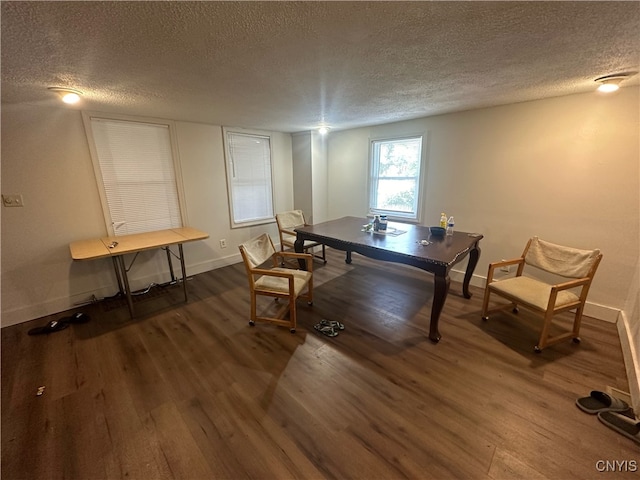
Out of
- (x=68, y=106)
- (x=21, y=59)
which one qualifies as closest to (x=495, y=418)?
(x=21, y=59)

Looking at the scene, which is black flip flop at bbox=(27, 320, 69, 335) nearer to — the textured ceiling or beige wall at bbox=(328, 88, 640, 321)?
the textured ceiling

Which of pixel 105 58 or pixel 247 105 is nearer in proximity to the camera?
pixel 105 58

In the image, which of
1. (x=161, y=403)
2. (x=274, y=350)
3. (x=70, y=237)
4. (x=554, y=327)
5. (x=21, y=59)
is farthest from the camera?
(x=70, y=237)

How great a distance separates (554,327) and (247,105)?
3.75 m

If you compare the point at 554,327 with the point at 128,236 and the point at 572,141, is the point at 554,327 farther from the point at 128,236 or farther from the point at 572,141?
the point at 128,236

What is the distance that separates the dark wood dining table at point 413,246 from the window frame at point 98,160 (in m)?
1.82

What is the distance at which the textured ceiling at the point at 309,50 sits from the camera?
1.15 meters

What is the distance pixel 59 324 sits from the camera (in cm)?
258

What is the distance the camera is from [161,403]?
5.69ft

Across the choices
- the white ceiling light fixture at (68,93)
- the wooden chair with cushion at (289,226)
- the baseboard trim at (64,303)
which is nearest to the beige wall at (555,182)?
the wooden chair with cushion at (289,226)

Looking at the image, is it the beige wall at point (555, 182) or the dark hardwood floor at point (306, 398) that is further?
the beige wall at point (555, 182)

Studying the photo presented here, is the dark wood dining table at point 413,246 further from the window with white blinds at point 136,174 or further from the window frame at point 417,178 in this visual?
the window with white blinds at point 136,174

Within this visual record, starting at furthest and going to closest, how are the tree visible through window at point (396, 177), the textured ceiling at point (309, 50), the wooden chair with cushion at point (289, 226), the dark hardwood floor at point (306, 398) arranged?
1. the wooden chair with cushion at point (289, 226)
2. the tree visible through window at point (396, 177)
3. the dark hardwood floor at point (306, 398)
4. the textured ceiling at point (309, 50)

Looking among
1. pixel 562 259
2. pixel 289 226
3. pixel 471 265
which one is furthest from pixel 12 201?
pixel 562 259
